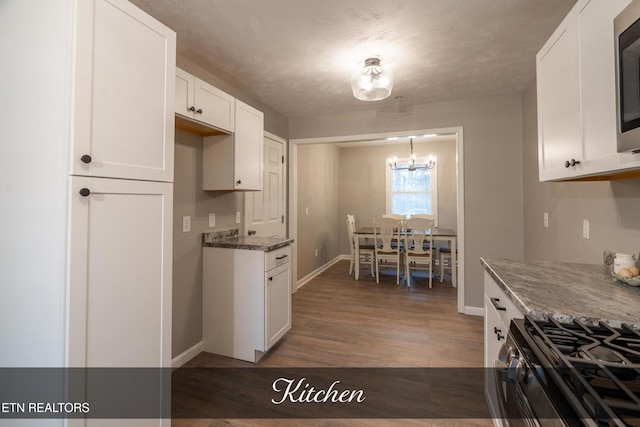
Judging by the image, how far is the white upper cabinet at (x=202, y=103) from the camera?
6.16 ft

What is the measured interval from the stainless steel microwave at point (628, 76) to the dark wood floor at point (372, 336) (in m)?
1.62

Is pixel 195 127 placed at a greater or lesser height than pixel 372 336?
greater

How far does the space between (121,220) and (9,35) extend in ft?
2.87

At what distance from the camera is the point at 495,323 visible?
1.43 metres

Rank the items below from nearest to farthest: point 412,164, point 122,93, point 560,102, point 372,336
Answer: point 122,93
point 560,102
point 372,336
point 412,164

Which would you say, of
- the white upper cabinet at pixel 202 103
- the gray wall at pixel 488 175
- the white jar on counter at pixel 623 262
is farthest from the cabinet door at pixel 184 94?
the gray wall at pixel 488 175

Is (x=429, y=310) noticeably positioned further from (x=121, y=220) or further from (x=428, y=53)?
(x=121, y=220)

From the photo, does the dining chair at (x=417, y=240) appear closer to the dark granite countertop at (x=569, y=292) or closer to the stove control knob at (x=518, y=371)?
the dark granite countertop at (x=569, y=292)

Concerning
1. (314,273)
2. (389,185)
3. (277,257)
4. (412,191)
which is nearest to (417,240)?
(314,273)

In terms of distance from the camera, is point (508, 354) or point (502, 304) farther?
point (502, 304)

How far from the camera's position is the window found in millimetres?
6094

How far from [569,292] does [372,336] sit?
6.19 ft

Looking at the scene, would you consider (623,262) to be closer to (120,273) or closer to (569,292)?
(569,292)

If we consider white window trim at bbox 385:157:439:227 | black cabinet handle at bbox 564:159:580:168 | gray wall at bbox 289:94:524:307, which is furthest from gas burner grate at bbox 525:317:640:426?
white window trim at bbox 385:157:439:227
